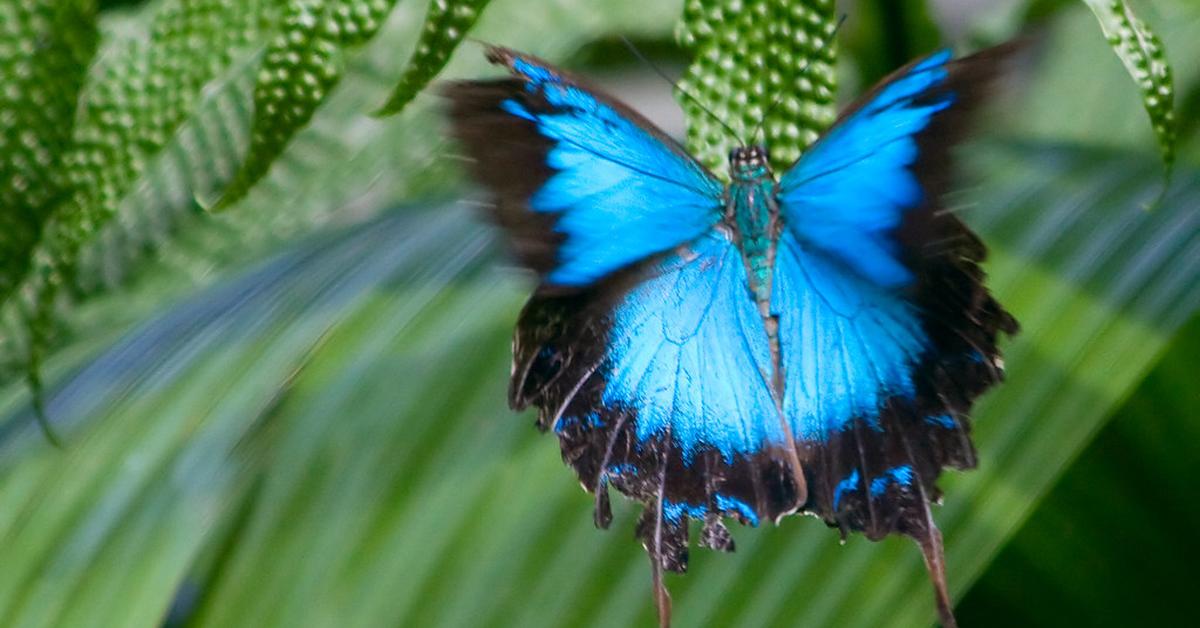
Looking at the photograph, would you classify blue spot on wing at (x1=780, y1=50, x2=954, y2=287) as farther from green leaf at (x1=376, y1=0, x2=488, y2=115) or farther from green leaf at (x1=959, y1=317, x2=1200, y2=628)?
green leaf at (x1=959, y1=317, x2=1200, y2=628)

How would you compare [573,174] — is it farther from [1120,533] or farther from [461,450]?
[1120,533]

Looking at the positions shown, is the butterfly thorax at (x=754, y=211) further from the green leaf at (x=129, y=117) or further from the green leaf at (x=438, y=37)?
the green leaf at (x=129, y=117)

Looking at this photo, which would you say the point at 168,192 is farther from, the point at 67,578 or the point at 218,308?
the point at 67,578

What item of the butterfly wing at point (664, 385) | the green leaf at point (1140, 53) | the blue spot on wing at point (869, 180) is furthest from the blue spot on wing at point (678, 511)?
the green leaf at point (1140, 53)

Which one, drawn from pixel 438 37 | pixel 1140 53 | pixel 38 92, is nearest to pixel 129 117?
pixel 38 92

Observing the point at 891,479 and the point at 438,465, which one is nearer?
the point at 891,479

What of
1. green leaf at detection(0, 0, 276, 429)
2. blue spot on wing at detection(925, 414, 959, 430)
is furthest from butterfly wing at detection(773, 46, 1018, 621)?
green leaf at detection(0, 0, 276, 429)

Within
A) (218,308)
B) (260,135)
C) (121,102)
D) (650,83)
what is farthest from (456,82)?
(650,83)
